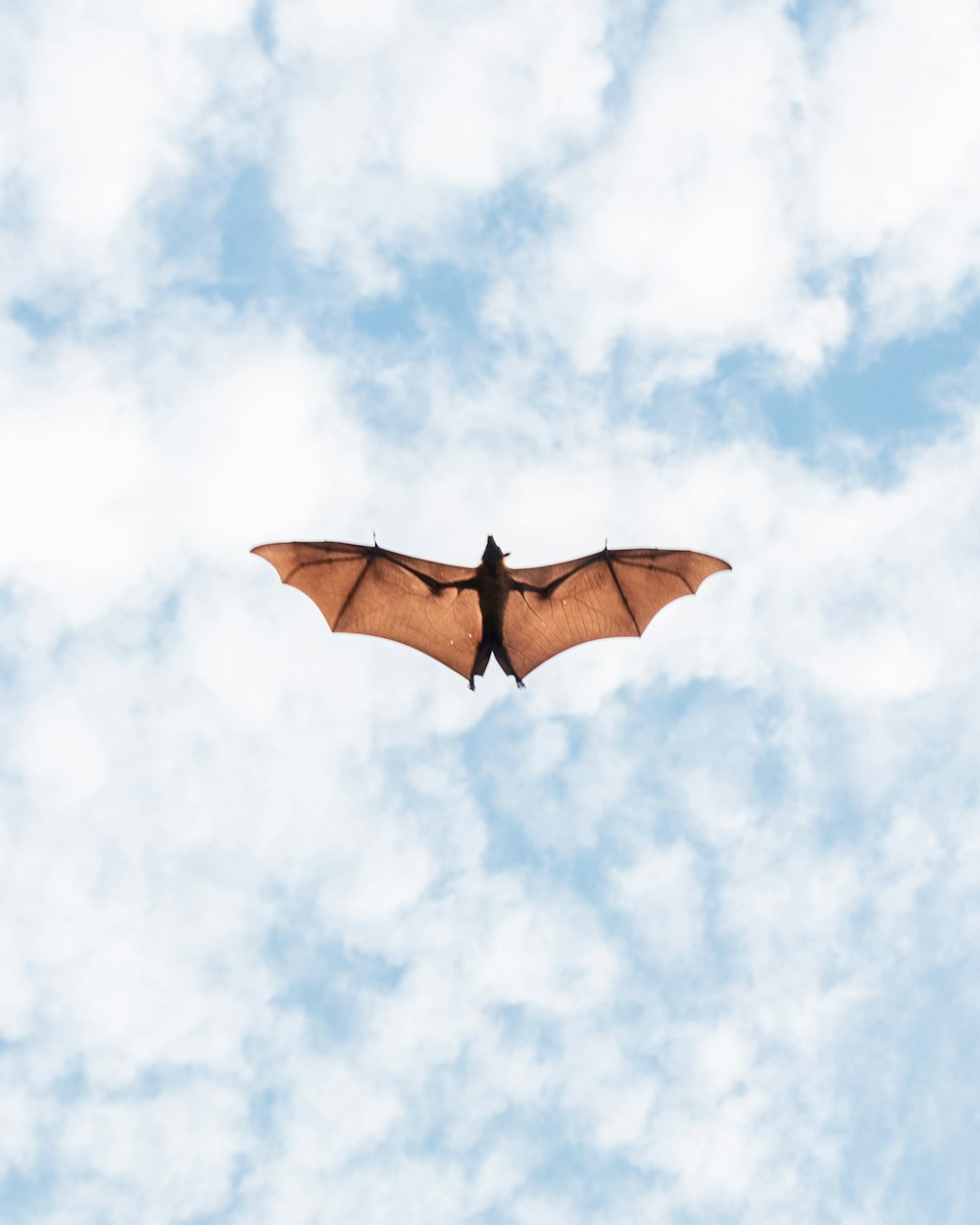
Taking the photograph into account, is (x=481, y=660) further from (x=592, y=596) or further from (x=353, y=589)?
(x=353, y=589)

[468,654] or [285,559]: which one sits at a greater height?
[285,559]

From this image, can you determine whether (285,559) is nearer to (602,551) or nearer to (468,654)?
(468,654)

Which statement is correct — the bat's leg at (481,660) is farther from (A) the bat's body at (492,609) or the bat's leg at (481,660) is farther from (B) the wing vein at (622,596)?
(B) the wing vein at (622,596)

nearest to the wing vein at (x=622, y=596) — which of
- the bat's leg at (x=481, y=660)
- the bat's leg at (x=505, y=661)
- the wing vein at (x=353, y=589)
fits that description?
the bat's leg at (x=505, y=661)

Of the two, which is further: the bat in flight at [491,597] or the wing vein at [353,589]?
the wing vein at [353,589]

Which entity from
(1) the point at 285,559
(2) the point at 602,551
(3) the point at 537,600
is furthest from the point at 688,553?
(1) the point at 285,559

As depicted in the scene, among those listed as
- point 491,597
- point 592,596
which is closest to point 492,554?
point 491,597
